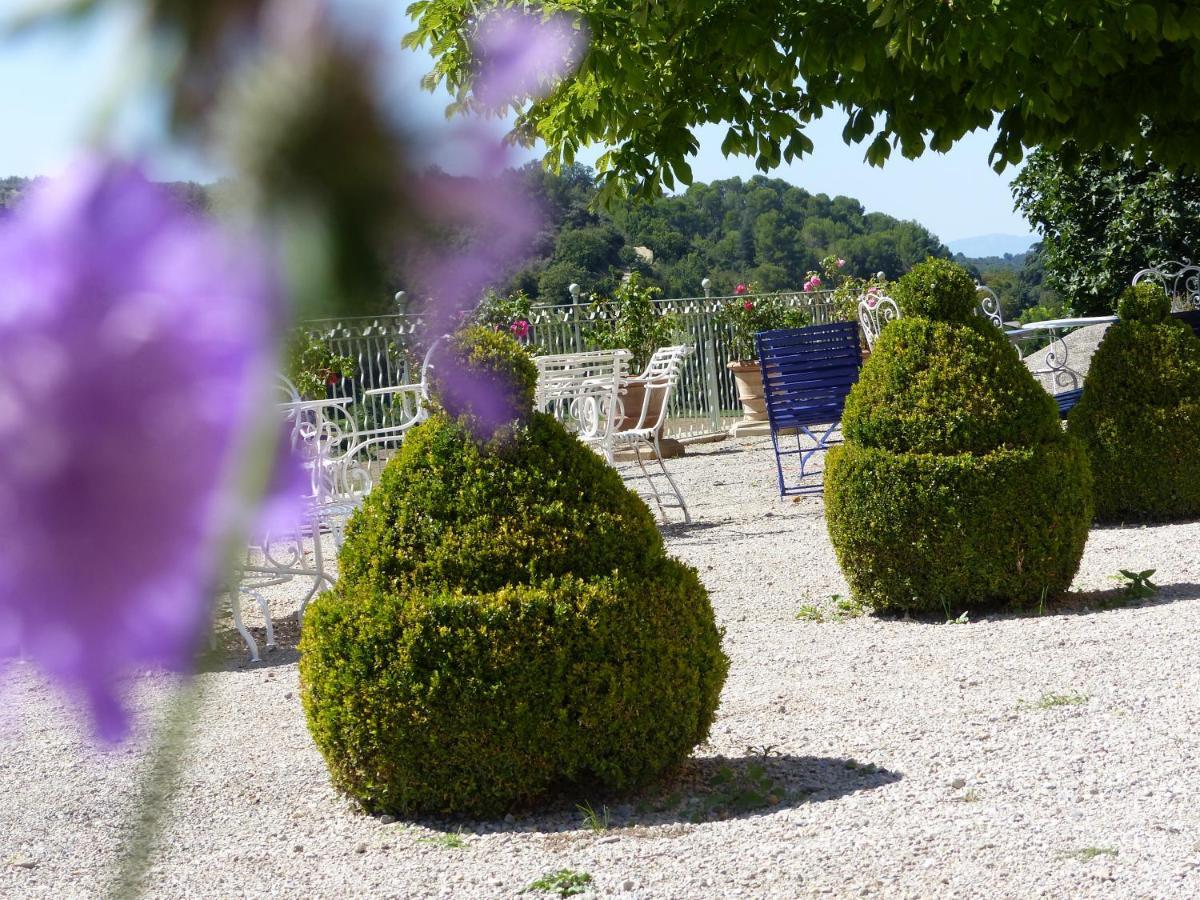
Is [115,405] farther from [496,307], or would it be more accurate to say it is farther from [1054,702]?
[1054,702]

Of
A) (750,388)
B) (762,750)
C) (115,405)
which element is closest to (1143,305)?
(762,750)

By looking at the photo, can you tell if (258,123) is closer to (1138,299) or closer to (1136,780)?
(1136,780)

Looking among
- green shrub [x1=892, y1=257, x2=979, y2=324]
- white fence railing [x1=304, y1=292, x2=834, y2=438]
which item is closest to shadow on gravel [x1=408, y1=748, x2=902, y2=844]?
green shrub [x1=892, y1=257, x2=979, y2=324]

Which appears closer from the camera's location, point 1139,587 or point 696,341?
point 1139,587

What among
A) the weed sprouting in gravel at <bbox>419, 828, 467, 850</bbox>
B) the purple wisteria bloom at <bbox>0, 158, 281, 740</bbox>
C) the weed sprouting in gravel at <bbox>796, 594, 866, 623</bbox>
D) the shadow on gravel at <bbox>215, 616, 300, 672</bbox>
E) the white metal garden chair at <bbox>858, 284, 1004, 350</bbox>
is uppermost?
the white metal garden chair at <bbox>858, 284, 1004, 350</bbox>

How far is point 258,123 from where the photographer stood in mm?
219

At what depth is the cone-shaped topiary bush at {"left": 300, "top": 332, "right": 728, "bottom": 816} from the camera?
117 inches

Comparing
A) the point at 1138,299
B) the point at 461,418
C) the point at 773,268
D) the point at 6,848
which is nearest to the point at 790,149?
the point at 1138,299

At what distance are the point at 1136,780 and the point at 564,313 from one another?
1131 cm

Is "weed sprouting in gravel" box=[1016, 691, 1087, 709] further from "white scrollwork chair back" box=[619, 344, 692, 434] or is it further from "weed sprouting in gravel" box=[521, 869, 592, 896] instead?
"white scrollwork chair back" box=[619, 344, 692, 434]

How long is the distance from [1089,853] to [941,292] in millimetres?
3136

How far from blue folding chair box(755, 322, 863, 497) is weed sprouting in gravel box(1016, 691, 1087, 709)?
5359mm

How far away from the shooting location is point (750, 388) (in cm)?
1484

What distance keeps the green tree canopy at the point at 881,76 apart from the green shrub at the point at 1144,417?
3.72 feet
